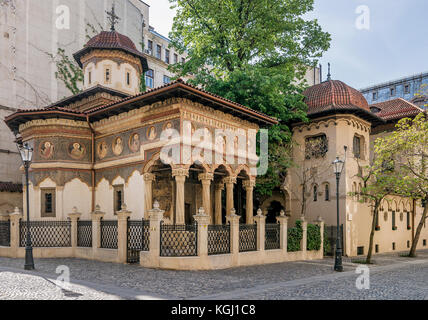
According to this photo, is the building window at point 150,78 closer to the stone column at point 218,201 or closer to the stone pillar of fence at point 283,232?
the stone column at point 218,201

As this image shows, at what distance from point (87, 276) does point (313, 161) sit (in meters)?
16.0

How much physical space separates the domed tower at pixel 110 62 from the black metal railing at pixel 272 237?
12118mm

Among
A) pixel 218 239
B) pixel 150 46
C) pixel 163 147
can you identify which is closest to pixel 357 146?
pixel 218 239

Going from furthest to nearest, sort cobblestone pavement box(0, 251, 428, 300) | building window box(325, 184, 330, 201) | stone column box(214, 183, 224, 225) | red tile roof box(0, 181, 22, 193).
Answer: red tile roof box(0, 181, 22, 193), building window box(325, 184, 330, 201), stone column box(214, 183, 224, 225), cobblestone pavement box(0, 251, 428, 300)

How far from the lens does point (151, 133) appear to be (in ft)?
54.1

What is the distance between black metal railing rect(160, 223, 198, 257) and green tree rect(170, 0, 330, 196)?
8.57 metres

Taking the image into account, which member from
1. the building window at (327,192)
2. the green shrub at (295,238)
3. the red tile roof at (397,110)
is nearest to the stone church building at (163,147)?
the building window at (327,192)

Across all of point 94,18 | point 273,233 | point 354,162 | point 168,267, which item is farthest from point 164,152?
point 94,18

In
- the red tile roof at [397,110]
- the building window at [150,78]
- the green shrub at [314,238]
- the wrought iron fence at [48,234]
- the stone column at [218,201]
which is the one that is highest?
the building window at [150,78]

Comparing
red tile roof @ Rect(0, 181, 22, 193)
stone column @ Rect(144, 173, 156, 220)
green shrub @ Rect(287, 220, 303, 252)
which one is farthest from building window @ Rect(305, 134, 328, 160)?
red tile roof @ Rect(0, 181, 22, 193)

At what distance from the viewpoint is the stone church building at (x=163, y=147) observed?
635 inches

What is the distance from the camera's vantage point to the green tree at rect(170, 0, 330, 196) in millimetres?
20438

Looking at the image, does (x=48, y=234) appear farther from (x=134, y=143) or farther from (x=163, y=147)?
(x=163, y=147)

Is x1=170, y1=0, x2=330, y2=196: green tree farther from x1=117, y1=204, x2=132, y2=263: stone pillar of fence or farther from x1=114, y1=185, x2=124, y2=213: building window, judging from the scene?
x1=117, y1=204, x2=132, y2=263: stone pillar of fence
